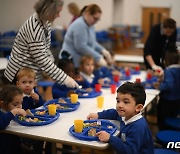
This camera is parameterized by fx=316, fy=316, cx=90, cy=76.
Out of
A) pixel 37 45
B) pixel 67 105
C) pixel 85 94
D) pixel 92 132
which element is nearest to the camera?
pixel 92 132

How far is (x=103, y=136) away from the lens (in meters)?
2.23

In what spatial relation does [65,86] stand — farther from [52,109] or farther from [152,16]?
[152,16]

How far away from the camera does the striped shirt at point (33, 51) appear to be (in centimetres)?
326

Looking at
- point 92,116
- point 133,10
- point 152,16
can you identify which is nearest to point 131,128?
point 92,116

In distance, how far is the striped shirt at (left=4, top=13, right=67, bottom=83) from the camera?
10.7 ft

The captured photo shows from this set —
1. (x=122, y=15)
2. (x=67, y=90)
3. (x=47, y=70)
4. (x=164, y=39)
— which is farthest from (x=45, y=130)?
(x=122, y=15)

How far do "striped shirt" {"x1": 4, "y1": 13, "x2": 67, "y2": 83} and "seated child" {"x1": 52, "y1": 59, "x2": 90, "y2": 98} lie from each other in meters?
0.28

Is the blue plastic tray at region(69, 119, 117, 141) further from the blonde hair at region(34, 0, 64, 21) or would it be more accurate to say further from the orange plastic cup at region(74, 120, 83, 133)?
the blonde hair at region(34, 0, 64, 21)

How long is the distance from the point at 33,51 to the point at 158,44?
2.32 m

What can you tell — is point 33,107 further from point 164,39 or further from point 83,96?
point 164,39

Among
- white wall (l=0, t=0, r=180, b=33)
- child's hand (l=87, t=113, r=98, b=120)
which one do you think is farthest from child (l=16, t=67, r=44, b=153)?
white wall (l=0, t=0, r=180, b=33)

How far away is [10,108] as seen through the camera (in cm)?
270

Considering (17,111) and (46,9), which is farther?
(46,9)

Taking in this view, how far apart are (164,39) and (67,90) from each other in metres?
1.96
